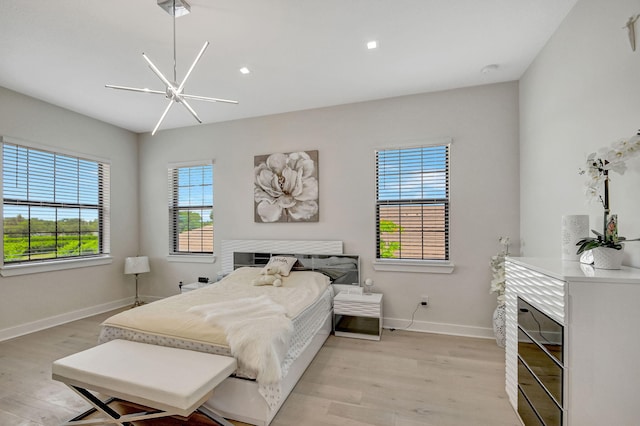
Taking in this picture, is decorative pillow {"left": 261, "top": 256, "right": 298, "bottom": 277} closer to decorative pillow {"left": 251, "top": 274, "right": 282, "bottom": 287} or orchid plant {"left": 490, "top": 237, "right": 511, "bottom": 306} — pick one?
decorative pillow {"left": 251, "top": 274, "right": 282, "bottom": 287}

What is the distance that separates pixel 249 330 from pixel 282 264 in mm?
1643

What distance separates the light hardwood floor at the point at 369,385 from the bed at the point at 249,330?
0.68ft

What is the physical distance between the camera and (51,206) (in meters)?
3.75

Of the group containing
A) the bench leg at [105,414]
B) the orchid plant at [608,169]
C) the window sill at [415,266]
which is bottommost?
the bench leg at [105,414]

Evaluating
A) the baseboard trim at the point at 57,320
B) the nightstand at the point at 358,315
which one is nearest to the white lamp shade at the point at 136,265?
the baseboard trim at the point at 57,320

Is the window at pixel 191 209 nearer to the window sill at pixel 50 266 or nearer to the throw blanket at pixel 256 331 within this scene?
the window sill at pixel 50 266

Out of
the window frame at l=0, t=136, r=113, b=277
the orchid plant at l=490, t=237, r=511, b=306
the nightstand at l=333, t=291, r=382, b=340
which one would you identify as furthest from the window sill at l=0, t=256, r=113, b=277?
the orchid plant at l=490, t=237, r=511, b=306

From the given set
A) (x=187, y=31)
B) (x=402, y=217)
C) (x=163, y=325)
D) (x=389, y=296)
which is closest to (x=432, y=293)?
(x=389, y=296)

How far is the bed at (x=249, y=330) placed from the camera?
186cm

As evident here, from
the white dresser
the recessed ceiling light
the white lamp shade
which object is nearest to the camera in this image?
the white dresser

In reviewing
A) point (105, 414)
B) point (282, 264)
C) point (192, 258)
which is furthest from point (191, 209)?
point (105, 414)

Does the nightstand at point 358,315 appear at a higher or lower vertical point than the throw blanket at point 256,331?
lower

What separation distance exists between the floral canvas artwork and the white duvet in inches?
48.4

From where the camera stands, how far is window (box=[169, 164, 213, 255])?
15.0ft
